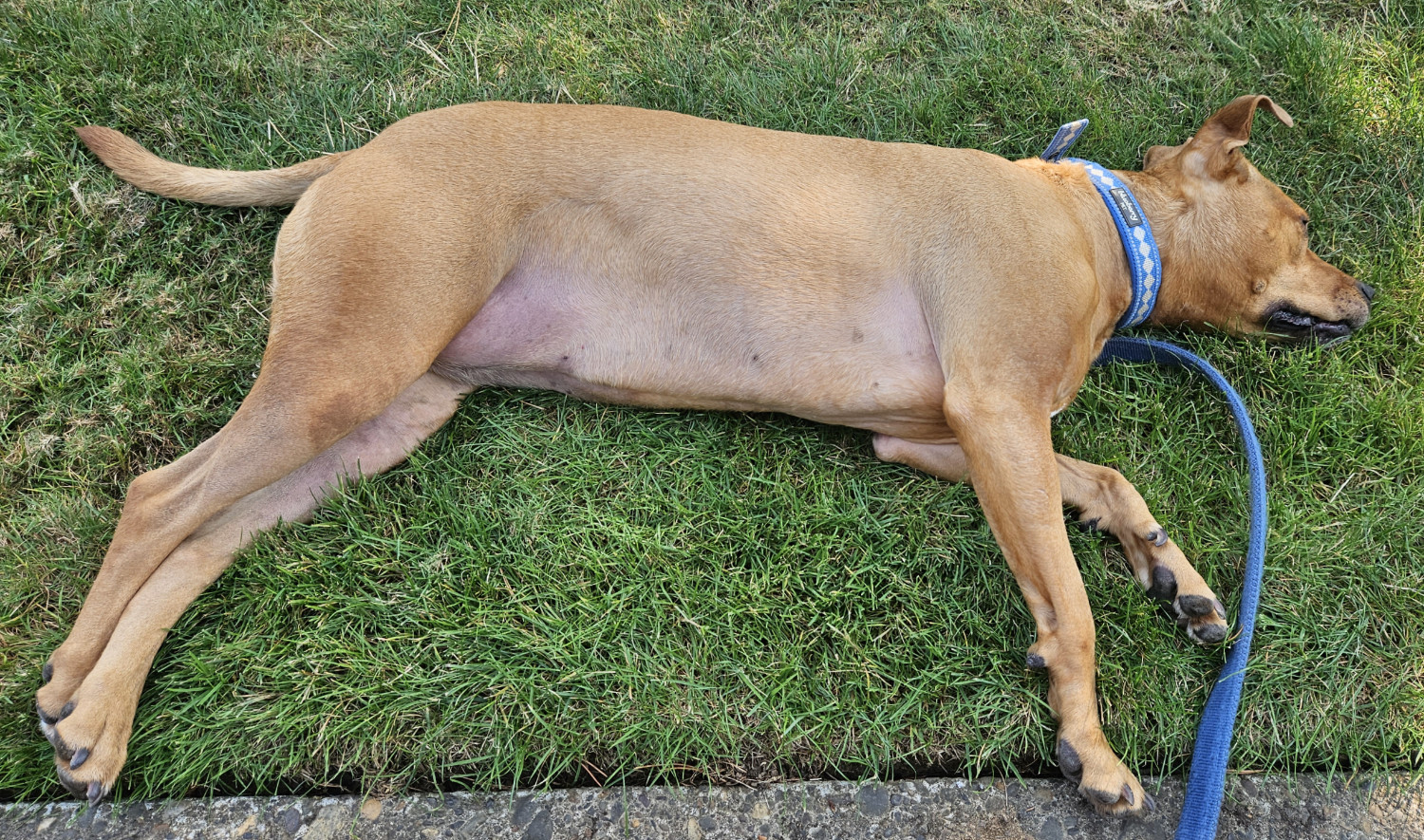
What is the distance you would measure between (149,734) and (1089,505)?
337 cm

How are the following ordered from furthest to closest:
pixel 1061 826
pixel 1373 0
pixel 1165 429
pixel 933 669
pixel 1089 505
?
pixel 1373 0 → pixel 1165 429 → pixel 1089 505 → pixel 933 669 → pixel 1061 826

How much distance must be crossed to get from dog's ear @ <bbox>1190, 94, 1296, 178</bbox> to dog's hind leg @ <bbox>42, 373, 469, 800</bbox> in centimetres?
307

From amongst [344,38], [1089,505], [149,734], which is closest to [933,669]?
[1089,505]

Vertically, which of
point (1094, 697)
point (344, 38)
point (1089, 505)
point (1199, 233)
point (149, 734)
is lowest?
point (149, 734)

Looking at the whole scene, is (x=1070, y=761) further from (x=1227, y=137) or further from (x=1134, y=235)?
(x=1227, y=137)

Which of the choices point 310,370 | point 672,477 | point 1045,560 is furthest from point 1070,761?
point 310,370

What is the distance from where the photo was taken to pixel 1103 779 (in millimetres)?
2602

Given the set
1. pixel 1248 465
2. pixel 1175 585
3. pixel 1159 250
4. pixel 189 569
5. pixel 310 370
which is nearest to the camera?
pixel 310 370

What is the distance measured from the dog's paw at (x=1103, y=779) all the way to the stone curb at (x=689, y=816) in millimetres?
64

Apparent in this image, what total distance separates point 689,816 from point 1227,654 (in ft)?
6.41

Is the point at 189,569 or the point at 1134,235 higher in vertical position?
the point at 1134,235

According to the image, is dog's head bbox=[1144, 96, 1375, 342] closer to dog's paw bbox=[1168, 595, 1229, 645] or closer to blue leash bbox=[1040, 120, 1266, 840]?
blue leash bbox=[1040, 120, 1266, 840]

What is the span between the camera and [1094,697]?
2.72 m

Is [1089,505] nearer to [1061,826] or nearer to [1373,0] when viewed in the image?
[1061,826]
